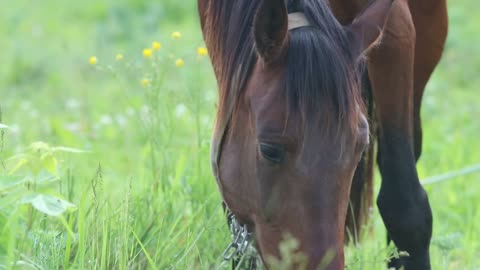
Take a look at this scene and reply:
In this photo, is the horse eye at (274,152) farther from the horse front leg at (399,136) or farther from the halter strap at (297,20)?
the horse front leg at (399,136)

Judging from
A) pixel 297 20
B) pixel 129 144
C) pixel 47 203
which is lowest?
pixel 129 144

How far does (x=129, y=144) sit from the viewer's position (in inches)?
203

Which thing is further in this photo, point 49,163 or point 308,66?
point 49,163

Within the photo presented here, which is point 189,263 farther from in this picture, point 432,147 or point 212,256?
point 432,147

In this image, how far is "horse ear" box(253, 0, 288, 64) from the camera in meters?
2.18

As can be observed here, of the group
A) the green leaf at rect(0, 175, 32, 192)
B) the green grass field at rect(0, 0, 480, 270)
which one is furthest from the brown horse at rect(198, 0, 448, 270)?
the green leaf at rect(0, 175, 32, 192)

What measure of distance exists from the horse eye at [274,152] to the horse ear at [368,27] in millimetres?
323

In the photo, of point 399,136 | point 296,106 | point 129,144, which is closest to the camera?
point 296,106

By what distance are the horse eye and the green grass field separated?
1.39 feet

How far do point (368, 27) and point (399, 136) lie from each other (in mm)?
539

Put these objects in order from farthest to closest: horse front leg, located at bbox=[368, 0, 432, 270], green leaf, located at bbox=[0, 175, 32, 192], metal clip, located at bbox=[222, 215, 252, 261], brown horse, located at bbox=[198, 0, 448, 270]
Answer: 1. horse front leg, located at bbox=[368, 0, 432, 270]
2. metal clip, located at bbox=[222, 215, 252, 261]
3. green leaf, located at bbox=[0, 175, 32, 192]
4. brown horse, located at bbox=[198, 0, 448, 270]

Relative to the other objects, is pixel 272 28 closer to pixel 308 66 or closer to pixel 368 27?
pixel 308 66

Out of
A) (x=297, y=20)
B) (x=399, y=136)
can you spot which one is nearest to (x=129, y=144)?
(x=399, y=136)

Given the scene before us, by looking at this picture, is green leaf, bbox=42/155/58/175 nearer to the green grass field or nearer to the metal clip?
the green grass field
